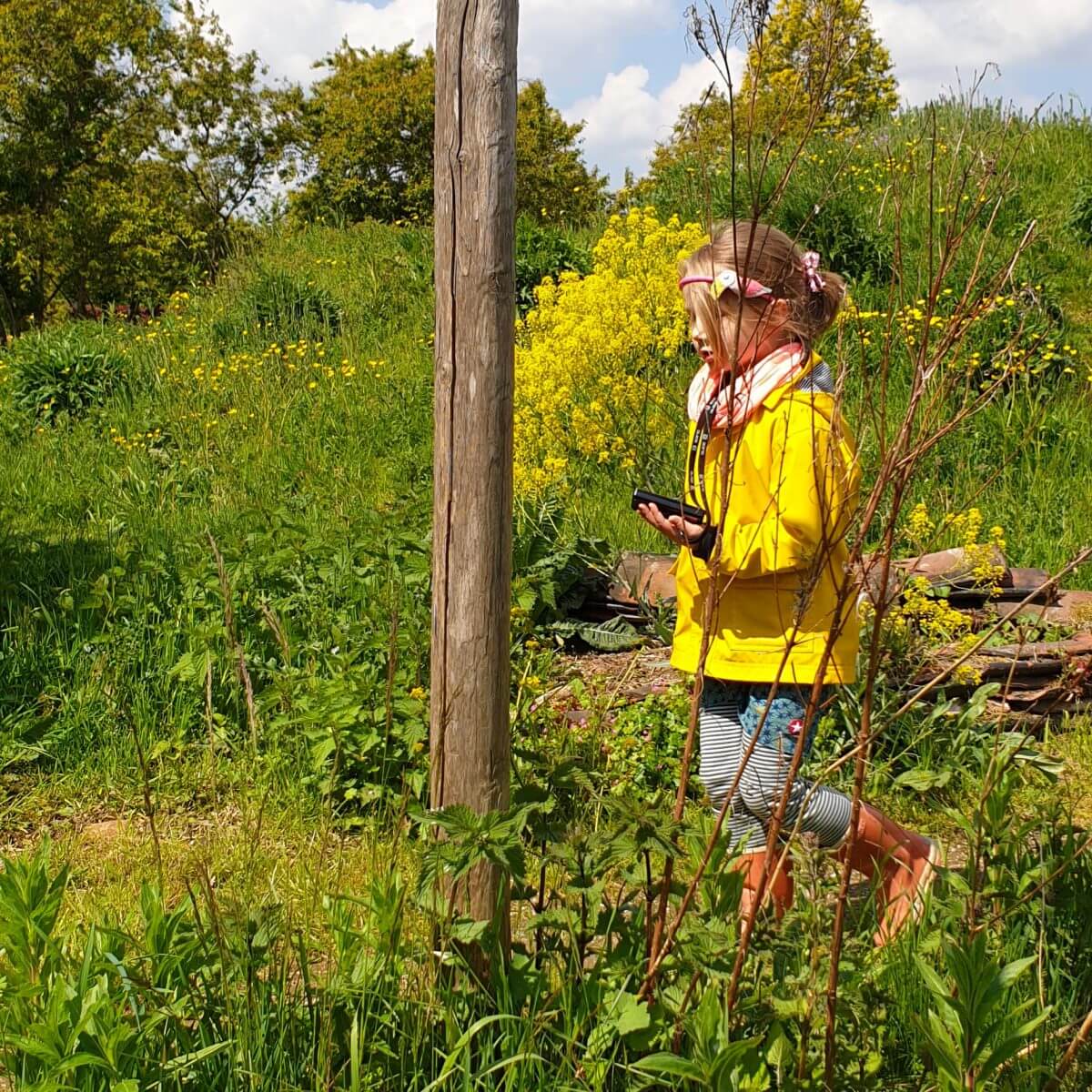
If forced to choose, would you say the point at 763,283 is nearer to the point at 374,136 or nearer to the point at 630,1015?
the point at 630,1015

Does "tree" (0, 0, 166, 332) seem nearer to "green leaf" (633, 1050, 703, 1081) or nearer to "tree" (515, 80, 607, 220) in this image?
"tree" (515, 80, 607, 220)

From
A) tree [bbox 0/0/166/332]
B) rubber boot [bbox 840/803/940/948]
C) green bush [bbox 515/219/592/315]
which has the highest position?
tree [bbox 0/0/166/332]

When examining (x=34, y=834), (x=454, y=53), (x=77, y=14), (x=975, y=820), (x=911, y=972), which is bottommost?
(x=34, y=834)

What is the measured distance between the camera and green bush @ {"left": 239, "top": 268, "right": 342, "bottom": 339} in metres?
9.12

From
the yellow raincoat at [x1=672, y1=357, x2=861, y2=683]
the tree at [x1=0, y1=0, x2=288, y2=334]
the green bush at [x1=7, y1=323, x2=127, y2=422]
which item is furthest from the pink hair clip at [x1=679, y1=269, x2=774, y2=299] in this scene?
the tree at [x1=0, y1=0, x2=288, y2=334]

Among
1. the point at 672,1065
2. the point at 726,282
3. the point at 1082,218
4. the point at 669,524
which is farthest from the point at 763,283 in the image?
the point at 1082,218

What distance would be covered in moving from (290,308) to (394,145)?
18850 millimetres

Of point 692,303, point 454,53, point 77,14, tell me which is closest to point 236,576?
point 692,303

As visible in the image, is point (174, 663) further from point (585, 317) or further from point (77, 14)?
point (77, 14)

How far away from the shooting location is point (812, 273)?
239 cm

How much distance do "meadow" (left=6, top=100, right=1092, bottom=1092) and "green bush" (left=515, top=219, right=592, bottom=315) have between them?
0.05 m

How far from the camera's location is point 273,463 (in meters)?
6.59

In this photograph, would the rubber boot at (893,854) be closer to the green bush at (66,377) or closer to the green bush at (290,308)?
the green bush at (290,308)

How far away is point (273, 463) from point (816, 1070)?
5.43m
